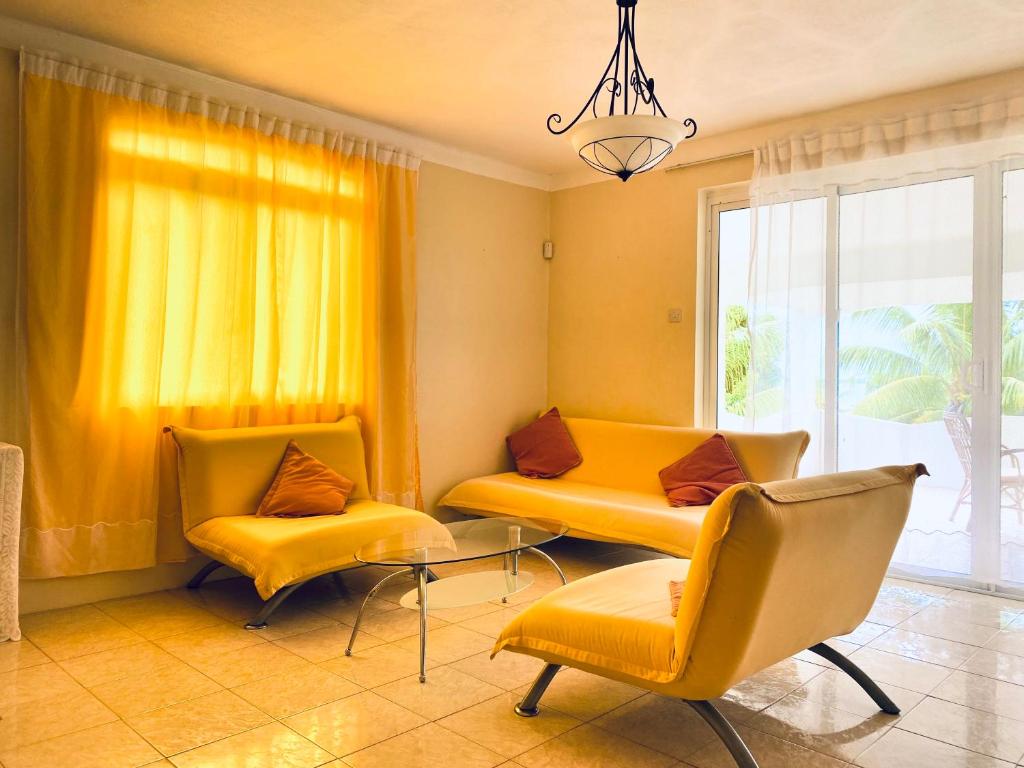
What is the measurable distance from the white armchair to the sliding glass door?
12.5ft

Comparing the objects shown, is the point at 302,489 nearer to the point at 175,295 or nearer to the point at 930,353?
the point at 175,295

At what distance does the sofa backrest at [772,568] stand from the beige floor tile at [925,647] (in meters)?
1.05

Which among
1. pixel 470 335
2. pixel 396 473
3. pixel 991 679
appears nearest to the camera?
pixel 991 679

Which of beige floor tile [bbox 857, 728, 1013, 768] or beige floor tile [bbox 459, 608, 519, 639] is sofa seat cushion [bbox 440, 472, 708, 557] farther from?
beige floor tile [bbox 857, 728, 1013, 768]

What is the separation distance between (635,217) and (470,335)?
1412 millimetres

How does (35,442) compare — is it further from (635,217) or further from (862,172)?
(862,172)

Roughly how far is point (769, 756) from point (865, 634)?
137 cm

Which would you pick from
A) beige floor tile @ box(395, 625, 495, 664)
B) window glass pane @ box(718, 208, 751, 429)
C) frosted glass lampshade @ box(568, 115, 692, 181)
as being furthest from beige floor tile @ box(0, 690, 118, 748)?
window glass pane @ box(718, 208, 751, 429)

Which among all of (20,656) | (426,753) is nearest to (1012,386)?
(426,753)

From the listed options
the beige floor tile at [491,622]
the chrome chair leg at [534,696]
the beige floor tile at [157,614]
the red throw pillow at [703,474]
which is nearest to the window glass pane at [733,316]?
the red throw pillow at [703,474]

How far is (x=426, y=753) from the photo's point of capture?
228cm

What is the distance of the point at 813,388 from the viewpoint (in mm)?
4535

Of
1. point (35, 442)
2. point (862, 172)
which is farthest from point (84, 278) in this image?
point (862, 172)

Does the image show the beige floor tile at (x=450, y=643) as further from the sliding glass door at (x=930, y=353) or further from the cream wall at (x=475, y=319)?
the sliding glass door at (x=930, y=353)
